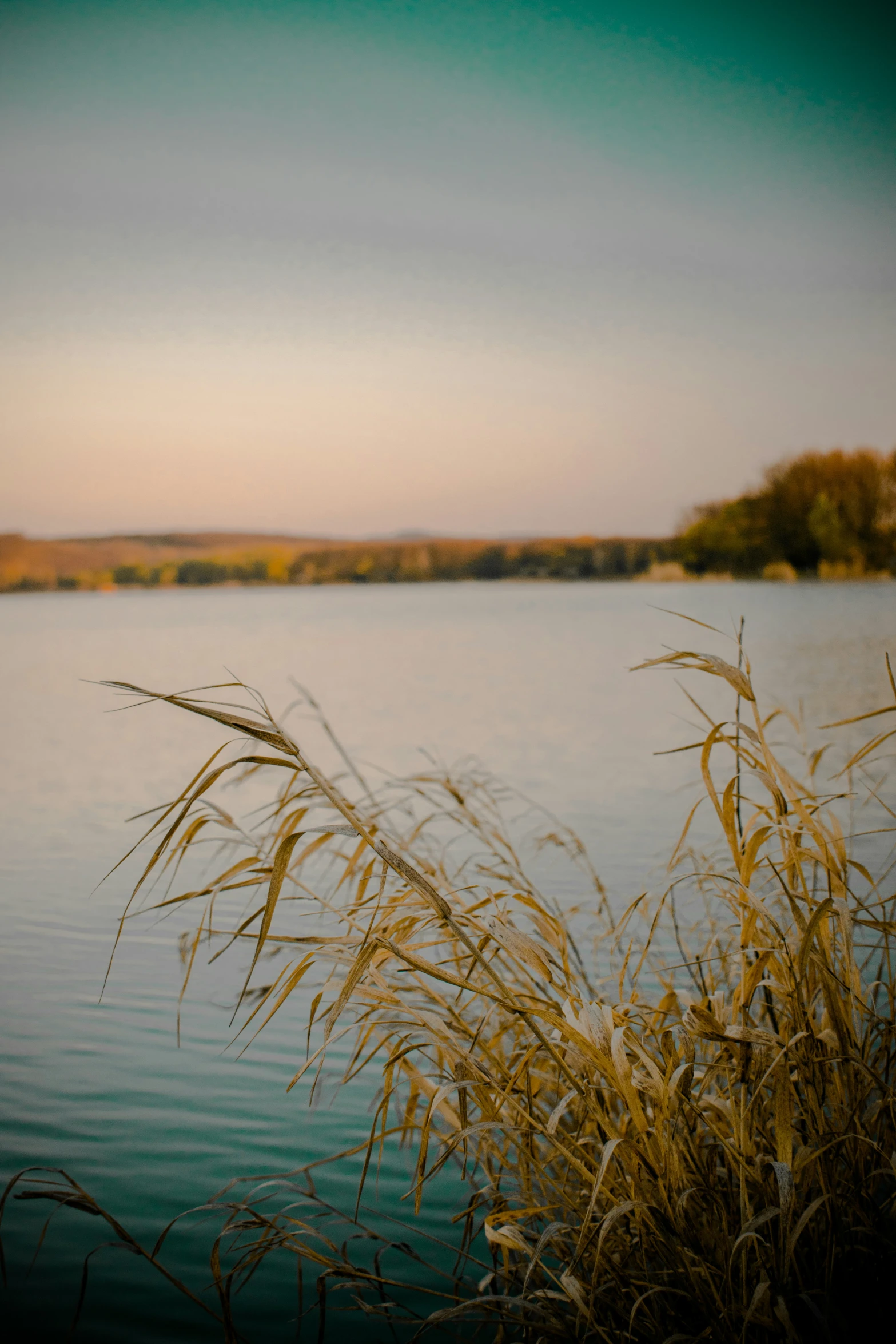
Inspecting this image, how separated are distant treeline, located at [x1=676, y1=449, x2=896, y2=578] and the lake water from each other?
13675mm

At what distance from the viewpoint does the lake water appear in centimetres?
221

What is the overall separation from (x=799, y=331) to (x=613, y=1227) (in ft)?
108

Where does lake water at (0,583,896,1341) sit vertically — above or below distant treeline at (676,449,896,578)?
below

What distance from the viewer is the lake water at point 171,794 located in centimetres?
221

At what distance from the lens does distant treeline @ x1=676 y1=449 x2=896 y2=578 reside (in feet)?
109

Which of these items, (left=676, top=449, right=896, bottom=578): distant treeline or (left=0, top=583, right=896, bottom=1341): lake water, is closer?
(left=0, top=583, right=896, bottom=1341): lake water

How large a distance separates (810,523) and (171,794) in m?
31.9

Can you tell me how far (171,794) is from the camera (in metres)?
7.03

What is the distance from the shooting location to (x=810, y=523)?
Result: 3419 centimetres

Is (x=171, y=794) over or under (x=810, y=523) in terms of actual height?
under

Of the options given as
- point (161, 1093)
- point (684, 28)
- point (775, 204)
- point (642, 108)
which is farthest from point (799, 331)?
point (161, 1093)

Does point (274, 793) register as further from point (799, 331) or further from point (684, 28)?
point (799, 331)

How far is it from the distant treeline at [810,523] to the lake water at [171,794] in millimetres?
13675

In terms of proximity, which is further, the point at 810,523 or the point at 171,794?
the point at 810,523
